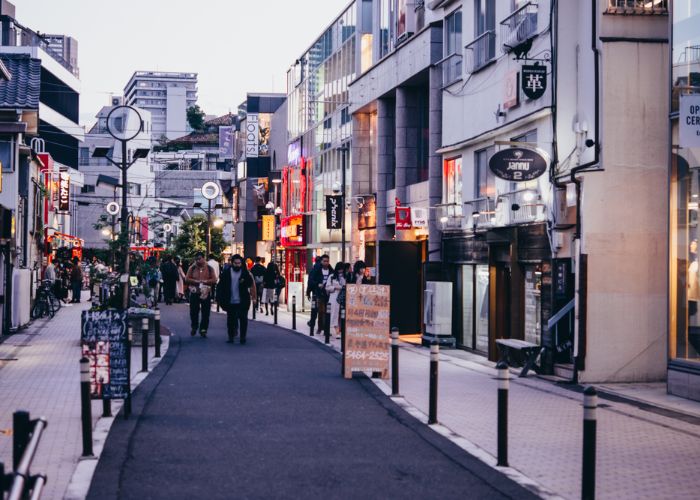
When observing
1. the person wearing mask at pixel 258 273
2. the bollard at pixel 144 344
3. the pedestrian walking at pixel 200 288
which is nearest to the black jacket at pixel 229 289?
the pedestrian walking at pixel 200 288

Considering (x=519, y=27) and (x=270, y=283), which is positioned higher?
(x=519, y=27)

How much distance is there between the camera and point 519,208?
72.8 ft

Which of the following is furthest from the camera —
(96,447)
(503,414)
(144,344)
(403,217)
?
(403,217)

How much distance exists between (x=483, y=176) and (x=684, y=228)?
29.0 feet

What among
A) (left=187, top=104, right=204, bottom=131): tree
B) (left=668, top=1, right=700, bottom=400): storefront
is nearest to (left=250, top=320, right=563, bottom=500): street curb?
(left=668, top=1, right=700, bottom=400): storefront

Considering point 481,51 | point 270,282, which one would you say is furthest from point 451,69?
point 270,282

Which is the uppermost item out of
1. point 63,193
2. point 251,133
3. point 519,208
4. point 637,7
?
point 251,133

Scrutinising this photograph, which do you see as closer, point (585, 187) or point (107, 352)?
point (107, 352)

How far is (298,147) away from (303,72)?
3.85 m

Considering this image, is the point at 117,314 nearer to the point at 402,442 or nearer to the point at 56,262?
the point at 402,442

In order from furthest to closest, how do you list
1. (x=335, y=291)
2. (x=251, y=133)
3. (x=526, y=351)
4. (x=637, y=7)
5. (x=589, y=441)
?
(x=251, y=133) → (x=335, y=291) → (x=526, y=351) → (x=637, y=7) → (x=589, y=441)

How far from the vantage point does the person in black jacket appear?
2497cm

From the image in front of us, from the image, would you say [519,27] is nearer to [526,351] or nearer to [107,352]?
[526,351]

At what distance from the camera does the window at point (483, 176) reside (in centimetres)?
2478
